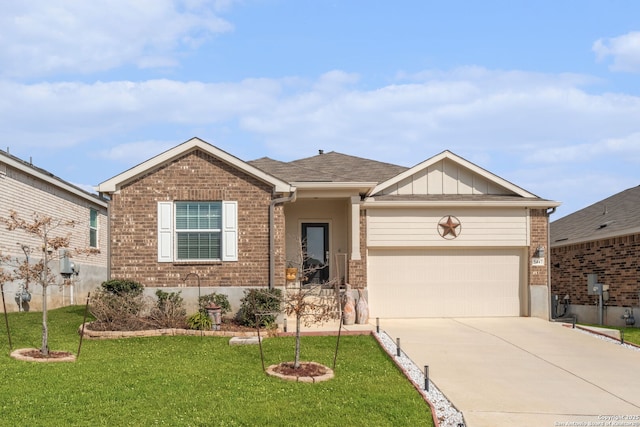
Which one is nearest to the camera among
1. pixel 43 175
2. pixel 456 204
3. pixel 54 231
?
pixel 456 204

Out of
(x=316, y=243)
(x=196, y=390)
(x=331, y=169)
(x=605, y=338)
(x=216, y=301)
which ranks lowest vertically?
(x=605, y=338)

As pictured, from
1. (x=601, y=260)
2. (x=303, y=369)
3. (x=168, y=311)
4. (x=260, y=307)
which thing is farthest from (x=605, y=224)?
(x=303, y=369)

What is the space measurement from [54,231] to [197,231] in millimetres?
7785

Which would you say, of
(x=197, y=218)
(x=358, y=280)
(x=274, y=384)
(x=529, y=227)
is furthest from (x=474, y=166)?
(x=274, y=384)

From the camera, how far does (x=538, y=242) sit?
18.0 metres

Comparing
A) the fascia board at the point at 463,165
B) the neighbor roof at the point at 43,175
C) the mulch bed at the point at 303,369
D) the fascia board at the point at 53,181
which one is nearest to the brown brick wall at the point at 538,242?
the fascia board at the point at 463,165

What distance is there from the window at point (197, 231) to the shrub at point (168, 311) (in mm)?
932

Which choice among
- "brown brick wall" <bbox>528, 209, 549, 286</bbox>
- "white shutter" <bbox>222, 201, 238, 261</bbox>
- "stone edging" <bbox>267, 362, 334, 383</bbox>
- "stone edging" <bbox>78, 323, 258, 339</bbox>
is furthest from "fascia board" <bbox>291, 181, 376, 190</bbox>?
"stone edging" <bbox>267, 362, 334, 383</bbox>

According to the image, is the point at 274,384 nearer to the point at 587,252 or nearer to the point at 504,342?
the point at 504,342

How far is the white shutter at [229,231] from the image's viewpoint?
15.6 meters

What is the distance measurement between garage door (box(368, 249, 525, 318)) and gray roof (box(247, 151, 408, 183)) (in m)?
2.64

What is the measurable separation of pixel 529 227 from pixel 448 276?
2711 mm

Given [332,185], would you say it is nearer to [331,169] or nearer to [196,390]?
[331,169]

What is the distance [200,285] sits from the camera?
15.5 metres
